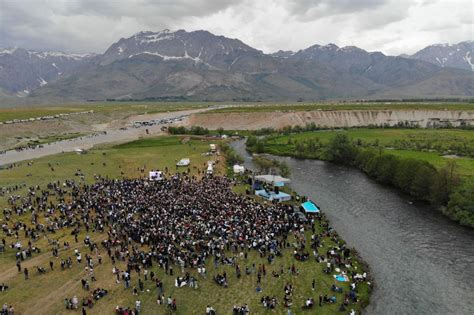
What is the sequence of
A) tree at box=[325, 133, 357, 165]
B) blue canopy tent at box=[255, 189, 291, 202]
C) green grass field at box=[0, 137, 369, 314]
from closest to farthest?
green grass field at box=[0, 137, 369, 314], blue canopy tent at box=[255, 189, 291, 202], tree at box=[325, 133, 357, 165]

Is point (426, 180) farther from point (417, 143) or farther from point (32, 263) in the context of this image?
point (32, 263)

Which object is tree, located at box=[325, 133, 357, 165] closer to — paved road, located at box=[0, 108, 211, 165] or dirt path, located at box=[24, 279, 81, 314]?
paved road, located at box=[0, 108, 211, 165]

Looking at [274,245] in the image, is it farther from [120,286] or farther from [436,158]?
[436,158]

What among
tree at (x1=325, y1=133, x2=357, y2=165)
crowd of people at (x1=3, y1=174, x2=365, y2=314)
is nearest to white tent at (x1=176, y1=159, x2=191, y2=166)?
crowd of people at (x1=3, y1=174, x2=365, y2=314)

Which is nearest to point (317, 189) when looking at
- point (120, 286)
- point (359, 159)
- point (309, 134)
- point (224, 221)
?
point (359, 159)

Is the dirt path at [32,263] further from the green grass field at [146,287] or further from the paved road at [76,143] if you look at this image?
the paved road at [76,143]

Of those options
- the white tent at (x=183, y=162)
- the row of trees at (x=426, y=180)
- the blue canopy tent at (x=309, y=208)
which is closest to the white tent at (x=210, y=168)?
the white tent at (x=183, y=162)
